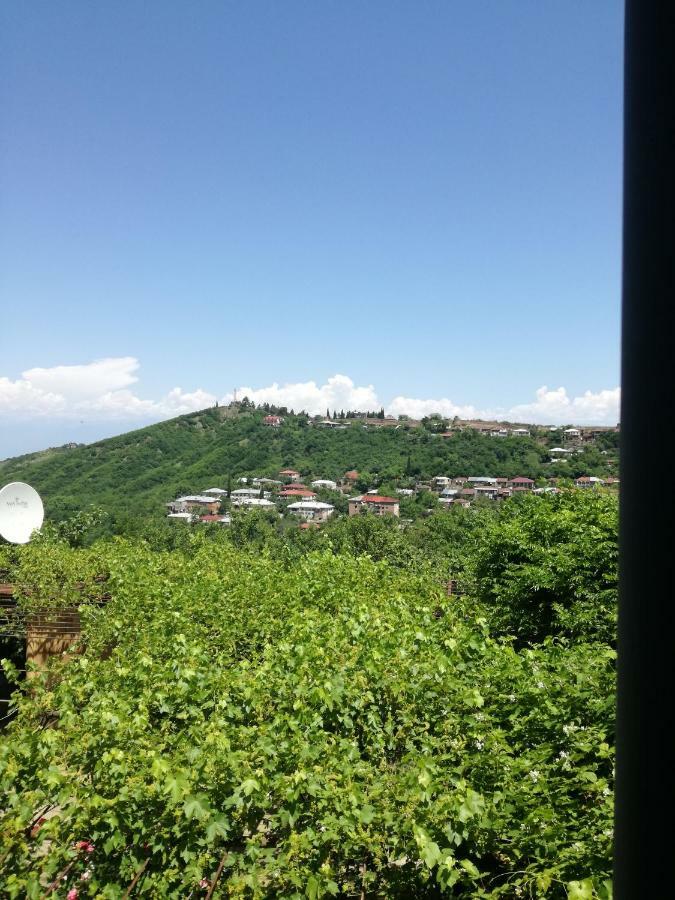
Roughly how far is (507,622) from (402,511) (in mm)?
38566

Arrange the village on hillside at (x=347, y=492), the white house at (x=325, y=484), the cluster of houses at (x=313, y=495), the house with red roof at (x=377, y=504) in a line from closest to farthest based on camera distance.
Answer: the house with red roof at (x=377, y=504)
the village on hillside at (x=347, y=492)
the cluster of houses at (x=313, y=495)
the white house at (x=325, y=484)

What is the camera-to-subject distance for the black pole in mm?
596

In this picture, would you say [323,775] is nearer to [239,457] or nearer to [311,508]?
[311,508]

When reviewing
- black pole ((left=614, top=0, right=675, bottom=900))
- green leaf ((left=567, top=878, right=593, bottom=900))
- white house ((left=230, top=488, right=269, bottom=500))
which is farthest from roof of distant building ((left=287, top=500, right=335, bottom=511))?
black pole ((left=614, top=0, right=675, bottom=900))

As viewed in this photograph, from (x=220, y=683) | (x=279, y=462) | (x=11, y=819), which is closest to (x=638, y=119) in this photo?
(x=11, y=819)

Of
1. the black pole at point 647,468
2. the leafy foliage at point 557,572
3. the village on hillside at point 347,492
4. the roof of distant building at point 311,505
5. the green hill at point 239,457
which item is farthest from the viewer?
the green hill at point 239,457

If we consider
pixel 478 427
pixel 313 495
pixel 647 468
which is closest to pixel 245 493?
pixel 313 495

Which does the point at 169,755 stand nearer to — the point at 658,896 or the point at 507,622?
the point at 658,896

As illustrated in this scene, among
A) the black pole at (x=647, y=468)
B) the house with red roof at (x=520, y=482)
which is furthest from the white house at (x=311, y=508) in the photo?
the black pole at (x=647, y=468)

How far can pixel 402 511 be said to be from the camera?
47.5 m

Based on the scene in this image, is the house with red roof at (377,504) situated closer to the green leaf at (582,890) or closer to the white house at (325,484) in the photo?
the white house at (325,484)

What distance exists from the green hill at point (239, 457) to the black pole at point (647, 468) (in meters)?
49.0

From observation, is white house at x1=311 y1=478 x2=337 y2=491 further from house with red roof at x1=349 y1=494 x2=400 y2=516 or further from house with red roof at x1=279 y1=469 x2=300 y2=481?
house with red roof at x1=349 y1=494 x2=400 y2=516

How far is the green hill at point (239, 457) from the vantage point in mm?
58125
